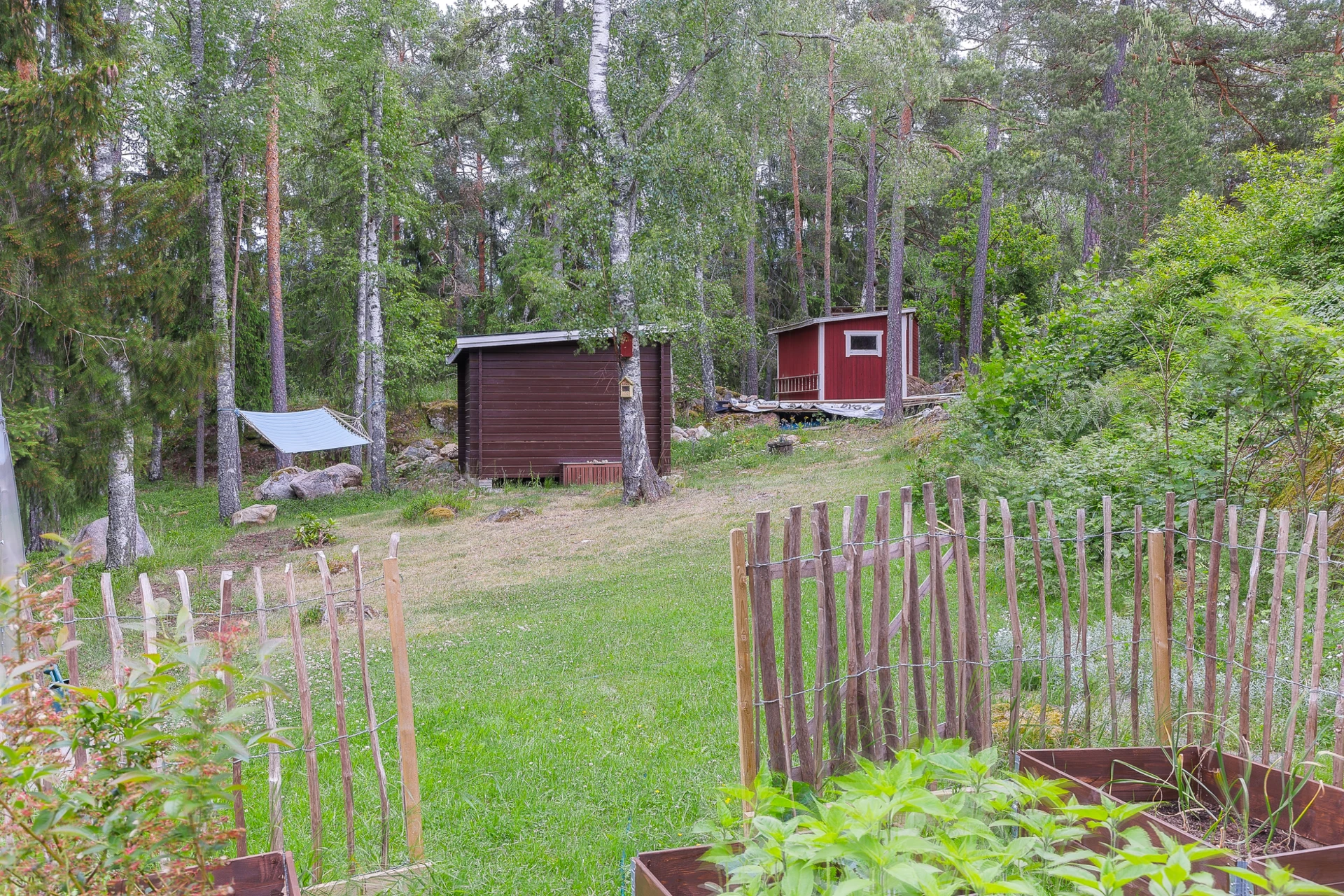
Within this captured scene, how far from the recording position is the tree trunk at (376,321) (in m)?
17.4

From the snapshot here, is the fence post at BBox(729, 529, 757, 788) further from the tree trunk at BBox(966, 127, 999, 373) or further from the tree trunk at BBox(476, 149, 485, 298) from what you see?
the tree trunk at BBox(476, 149, 485, 298)

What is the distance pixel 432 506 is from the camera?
14.1m

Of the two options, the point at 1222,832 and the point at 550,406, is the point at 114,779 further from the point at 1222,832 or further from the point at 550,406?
the point at 550,406

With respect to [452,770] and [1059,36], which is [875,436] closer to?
[1059,36]

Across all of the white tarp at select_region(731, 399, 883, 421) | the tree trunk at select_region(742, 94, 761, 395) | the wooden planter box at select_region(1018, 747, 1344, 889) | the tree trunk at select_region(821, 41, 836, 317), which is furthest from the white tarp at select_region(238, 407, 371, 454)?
the tree trunk at select_region(821, 41, 836, 317)

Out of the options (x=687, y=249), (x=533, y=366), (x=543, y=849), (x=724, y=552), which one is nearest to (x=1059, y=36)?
(x=687, y=249)

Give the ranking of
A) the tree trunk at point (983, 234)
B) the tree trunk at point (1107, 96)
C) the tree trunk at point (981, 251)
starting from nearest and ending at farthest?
the tree trunk at point (1107, 96)
the tree trunk at point (983, 234)
the tree trunk at point (981, 251)

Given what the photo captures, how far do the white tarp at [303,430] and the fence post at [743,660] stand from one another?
1375cm

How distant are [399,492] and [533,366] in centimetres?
363

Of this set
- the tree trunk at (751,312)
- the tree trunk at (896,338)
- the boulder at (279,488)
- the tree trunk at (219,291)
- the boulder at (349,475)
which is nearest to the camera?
the tree trunk at (219,291)

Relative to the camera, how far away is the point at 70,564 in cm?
210

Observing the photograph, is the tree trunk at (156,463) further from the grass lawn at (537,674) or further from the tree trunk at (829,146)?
the tree trunk at (829,146)

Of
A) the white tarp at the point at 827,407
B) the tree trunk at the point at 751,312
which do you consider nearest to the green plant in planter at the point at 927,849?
the tree trunk at the point at 751,312

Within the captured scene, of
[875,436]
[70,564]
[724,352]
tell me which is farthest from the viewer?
[724,352]
